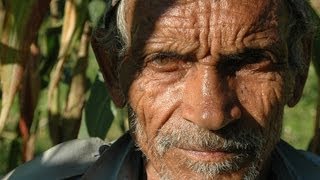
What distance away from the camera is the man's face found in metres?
1.88

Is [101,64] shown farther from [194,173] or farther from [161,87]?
[194,173]

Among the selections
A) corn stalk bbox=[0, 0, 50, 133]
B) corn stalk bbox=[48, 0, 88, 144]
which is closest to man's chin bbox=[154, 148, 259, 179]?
corn stalk bbox=[0, 0, 50, 133]

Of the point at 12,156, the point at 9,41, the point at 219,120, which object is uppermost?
the point at 9,41

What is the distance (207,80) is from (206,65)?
34mm

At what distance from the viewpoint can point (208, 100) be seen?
1.85 m

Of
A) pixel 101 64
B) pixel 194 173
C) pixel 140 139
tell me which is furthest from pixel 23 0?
pixel 194 173

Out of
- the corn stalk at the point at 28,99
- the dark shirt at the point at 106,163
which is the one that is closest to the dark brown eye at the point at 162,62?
the dark shirt at the point at 106,163

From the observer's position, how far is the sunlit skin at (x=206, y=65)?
1.88 meters

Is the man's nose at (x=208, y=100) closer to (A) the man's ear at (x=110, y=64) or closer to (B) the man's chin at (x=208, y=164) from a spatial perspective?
(B) the man's chin at (x=208, y=164)

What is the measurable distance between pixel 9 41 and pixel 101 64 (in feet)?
0.68

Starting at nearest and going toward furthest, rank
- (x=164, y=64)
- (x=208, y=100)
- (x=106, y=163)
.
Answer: (x=208, y=100)
(x=164, y=64)
(x=106, y=163)

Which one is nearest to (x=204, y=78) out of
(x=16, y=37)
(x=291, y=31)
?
(x=291, y=31)

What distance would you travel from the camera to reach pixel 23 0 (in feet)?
6.63

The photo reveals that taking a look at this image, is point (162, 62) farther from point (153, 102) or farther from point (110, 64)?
point (110, 64)
